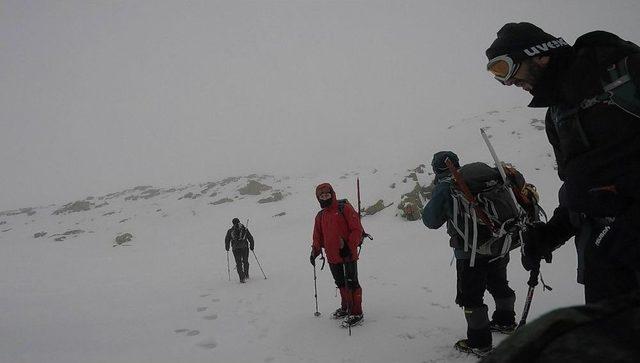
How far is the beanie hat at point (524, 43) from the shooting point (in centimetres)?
217

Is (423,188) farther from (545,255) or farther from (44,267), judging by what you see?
(44,267)

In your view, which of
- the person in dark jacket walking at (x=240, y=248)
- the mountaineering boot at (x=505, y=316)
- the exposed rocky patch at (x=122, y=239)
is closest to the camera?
the mountaineering boot at (x=505, y=316)

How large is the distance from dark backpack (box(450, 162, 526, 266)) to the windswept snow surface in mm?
1605

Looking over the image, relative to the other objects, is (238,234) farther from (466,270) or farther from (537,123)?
(537,123)

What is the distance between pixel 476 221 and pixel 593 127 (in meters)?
1.97

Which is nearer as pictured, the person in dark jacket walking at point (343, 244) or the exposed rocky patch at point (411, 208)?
the person in dark jacket walking at point (343, 244)

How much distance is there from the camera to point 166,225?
34312 millimetres

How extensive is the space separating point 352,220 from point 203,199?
40.6 meters

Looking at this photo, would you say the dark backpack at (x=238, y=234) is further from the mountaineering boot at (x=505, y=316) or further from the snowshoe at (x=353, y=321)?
the mountaineering boot at (x=505, y=316)

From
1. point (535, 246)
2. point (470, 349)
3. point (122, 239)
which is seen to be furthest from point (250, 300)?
point (122, 239)

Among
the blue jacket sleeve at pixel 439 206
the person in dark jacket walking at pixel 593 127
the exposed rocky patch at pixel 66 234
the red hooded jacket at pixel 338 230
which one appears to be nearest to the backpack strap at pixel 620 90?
the person in dark jacket walking at pixel 593 127

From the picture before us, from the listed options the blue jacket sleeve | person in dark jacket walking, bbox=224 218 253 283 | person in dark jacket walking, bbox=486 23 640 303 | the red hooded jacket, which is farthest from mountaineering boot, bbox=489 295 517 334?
person in dark jacket walking, bbox=224 218 253 283

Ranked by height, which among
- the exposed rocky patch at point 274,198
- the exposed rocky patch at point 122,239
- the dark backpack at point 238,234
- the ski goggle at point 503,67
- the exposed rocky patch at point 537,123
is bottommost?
the exposed rocky patch at point 122,239

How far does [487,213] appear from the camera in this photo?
3.70 meters
